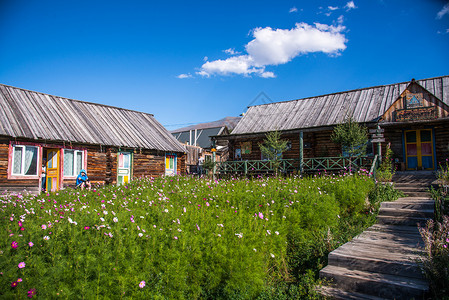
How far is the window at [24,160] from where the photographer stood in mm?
12148

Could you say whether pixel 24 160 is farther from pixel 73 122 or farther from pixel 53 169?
pixel 73 122

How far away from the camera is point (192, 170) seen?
1094 inches

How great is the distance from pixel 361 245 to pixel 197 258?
10.3ft

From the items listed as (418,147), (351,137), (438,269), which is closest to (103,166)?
(351,137)

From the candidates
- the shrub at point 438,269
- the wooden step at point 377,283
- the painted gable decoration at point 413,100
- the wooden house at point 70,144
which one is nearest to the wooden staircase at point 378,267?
the wooden step at point 377,283

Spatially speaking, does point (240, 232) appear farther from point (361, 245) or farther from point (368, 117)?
point (368, 117)

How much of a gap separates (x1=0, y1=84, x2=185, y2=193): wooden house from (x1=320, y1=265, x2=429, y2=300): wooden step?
41.8ft

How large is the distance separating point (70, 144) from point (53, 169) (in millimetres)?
1376

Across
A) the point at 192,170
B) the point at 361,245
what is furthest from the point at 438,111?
the point at 192,170

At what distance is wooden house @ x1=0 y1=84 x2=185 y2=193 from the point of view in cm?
1224

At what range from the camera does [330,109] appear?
58.0ft

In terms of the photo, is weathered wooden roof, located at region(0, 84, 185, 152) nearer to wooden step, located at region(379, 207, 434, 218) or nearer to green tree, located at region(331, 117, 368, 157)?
green tree, located at region(331, 117, 368, 157)

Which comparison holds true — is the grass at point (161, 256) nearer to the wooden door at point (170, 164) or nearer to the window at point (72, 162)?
the window at point (72, 162)

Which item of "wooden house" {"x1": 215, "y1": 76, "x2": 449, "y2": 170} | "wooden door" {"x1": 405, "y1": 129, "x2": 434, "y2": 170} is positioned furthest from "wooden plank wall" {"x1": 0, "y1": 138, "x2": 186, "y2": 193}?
"wooden door" {"x1": 405, "y1": 129, "x2": 434, "y2": 170}
